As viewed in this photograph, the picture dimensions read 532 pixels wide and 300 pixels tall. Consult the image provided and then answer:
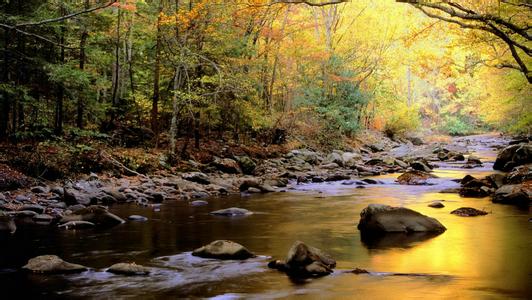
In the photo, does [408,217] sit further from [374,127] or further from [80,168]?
A: [374,127]

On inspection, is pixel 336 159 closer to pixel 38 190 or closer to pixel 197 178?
pixel 197 178

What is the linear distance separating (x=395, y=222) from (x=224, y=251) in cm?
352

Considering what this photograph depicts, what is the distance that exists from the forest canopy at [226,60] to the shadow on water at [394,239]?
573cm

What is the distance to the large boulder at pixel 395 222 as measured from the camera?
9094mm

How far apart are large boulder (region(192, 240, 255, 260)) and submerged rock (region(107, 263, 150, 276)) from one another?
3.54ft

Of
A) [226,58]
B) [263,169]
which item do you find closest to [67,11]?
[226,58]

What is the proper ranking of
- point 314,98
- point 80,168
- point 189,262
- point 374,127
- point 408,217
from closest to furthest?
point 189,262
point 408,217
point 80,168
point 314,98
point 374,127

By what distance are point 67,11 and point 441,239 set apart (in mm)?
12385

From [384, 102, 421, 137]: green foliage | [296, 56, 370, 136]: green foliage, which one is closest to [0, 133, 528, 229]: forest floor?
[296, 56, 370, 136]: green foliage

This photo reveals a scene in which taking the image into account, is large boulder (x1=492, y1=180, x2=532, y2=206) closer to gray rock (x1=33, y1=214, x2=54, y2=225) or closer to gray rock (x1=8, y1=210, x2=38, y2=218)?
gray rock (x1=33, y1=214, x2=54, y2=225)

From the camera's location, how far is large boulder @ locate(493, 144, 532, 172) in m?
18.7

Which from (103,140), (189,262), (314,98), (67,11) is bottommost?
(189,262)

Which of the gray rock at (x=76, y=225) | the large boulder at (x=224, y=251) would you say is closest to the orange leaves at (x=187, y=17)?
the gray rock at (x=76, y=225)

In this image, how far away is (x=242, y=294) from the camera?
5.56m
